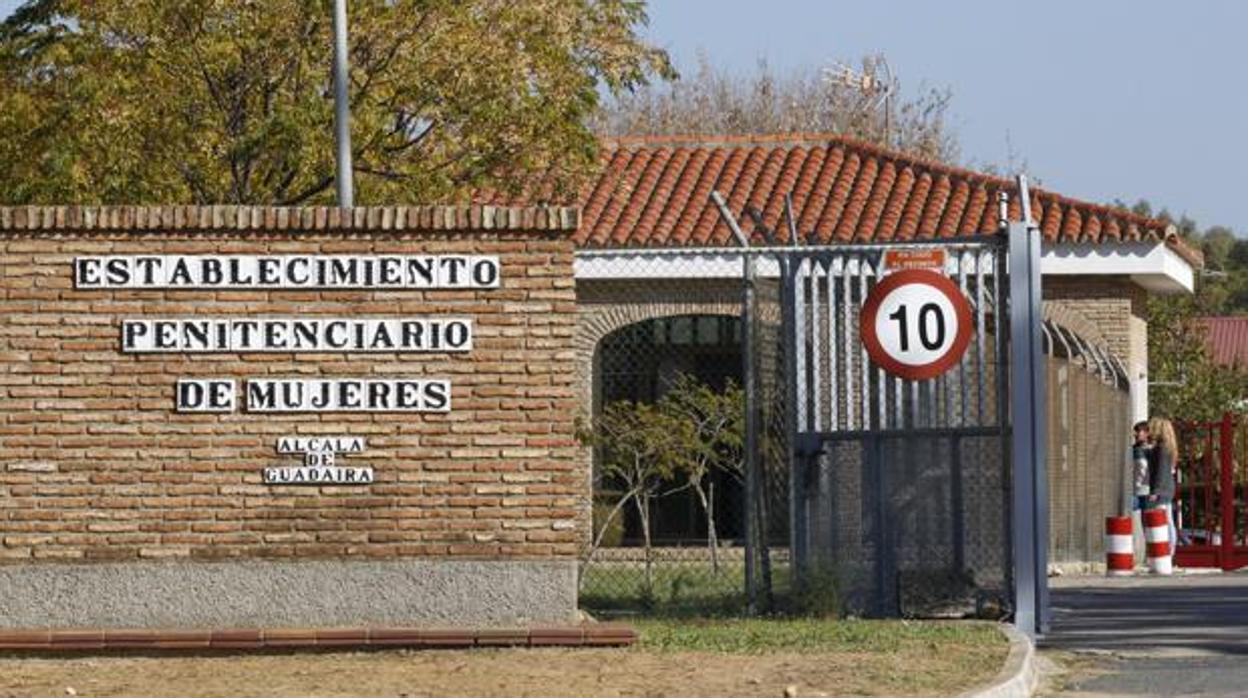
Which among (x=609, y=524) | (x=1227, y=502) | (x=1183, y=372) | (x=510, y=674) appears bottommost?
(x=510, y=674)

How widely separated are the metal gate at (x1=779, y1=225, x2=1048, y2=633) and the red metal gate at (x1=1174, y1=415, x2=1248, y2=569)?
1120cm

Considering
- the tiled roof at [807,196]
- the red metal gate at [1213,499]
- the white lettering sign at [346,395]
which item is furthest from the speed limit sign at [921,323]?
the tiled roof at [807,196]

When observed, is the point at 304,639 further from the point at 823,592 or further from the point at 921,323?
the point at 921,323

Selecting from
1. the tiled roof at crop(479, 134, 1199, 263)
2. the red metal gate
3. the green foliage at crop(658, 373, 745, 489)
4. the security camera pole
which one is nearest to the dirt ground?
the security camera pole

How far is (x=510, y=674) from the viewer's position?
1450 cm

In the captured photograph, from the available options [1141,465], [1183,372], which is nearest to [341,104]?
[1141,465]

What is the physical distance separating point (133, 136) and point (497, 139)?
3.46 meters

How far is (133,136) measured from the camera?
76.7 ft

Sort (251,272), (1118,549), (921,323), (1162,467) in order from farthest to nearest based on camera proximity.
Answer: (1162,467) → (1118,549) → (921,323) → (251,272)

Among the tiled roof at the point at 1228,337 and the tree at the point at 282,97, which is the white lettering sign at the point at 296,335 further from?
the tiled roof at the point at 1228,337

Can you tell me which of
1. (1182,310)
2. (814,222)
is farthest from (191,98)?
(1182,310)

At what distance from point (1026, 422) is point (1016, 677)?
3669 millimetres

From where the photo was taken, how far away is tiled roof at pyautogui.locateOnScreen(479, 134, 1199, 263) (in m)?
30.8

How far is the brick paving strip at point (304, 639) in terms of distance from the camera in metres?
15.6
